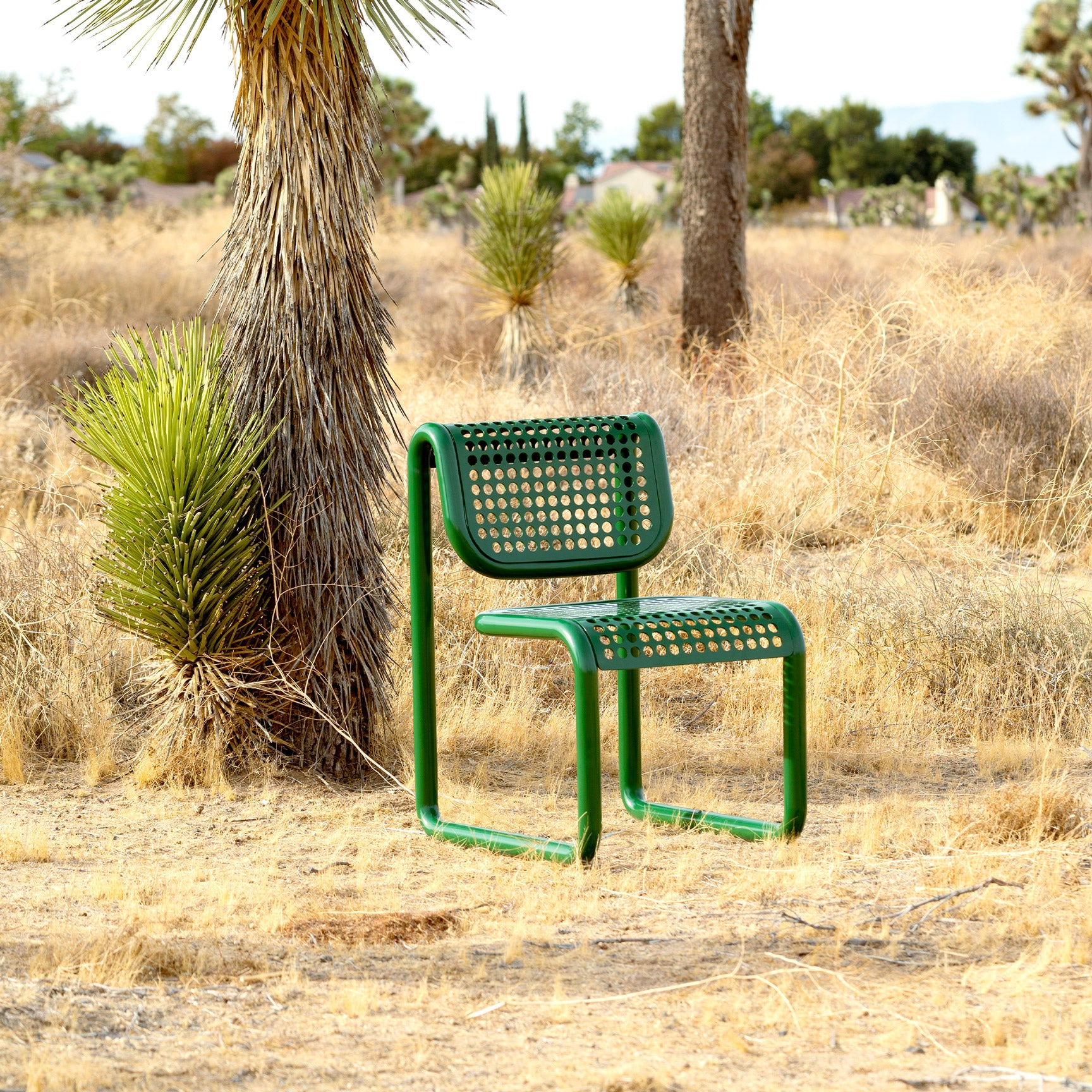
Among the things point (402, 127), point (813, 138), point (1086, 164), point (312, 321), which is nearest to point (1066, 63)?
point (1086, 164)

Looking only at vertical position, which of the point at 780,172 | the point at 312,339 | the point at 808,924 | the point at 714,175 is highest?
the point at 780,172

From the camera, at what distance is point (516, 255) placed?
11.6m

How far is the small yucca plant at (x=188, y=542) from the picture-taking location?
4344 millimetres

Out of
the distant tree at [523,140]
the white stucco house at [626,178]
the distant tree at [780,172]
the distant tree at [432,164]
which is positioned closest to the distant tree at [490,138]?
the distant tree at [523,140]

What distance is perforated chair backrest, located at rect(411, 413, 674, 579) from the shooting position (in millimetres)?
3859

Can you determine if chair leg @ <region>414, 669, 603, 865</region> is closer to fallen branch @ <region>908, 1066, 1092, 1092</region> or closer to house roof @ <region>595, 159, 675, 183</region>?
fallen branch @ <region>908, 1066, 1092, 1092</region>

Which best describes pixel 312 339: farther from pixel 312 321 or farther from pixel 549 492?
pixel 549 492

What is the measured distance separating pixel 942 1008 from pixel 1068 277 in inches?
354

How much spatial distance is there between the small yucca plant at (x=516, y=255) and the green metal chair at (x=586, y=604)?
746 centimetres

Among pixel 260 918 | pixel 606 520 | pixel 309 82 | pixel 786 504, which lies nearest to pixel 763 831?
pixel 606 520

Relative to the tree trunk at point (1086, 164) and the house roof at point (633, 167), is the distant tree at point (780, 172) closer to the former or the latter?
the house roof at point (633, 167)

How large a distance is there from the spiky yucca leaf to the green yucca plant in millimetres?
9638

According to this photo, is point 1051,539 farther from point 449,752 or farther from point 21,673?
point 21,673

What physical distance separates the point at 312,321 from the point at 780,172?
5364 cm
